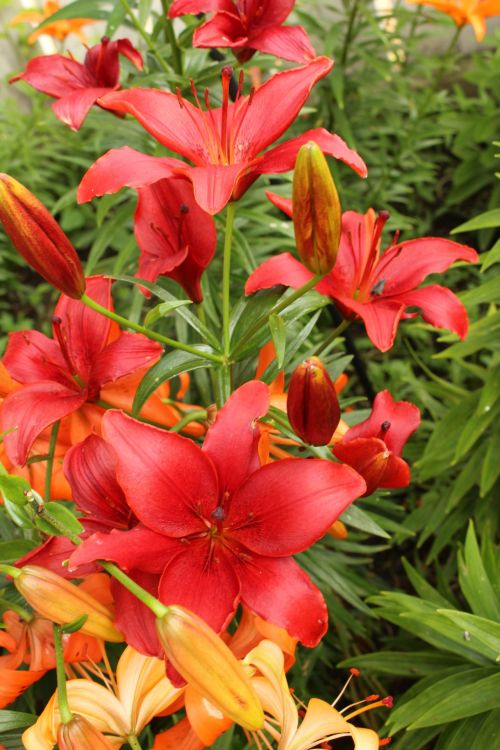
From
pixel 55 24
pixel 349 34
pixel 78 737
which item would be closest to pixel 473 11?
pixel 349 34

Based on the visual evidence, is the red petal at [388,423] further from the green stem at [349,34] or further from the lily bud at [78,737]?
the green stem at [349,34]

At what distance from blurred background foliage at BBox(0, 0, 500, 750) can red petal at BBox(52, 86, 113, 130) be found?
0.18m

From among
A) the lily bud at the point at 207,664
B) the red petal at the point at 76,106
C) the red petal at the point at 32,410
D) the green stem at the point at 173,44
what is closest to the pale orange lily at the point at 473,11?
the green stem at the point at 173,44

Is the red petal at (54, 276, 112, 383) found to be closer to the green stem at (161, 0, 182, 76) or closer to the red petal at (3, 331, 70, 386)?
the red petal at (3, 331, 70, 386)

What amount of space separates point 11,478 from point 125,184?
0.89 feet

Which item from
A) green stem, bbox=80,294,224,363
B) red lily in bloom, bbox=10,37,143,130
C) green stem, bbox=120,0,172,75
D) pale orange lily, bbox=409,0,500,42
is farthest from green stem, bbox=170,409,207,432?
pale orange lily, bbox=409,0,500,42

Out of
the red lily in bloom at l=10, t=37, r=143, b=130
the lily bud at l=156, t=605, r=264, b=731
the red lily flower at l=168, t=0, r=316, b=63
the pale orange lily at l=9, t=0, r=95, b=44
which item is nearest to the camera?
the lily bud at l=156, t=605, r=264, b=731

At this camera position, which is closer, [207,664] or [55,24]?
[207,664]

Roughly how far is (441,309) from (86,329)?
368 millimetres

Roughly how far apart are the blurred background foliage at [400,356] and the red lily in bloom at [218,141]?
0.55ft

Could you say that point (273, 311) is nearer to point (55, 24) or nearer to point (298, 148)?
point (298, 148)

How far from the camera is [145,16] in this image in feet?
4.00

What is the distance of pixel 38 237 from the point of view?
63 cm

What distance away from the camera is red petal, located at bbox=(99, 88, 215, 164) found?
737 millimetres
